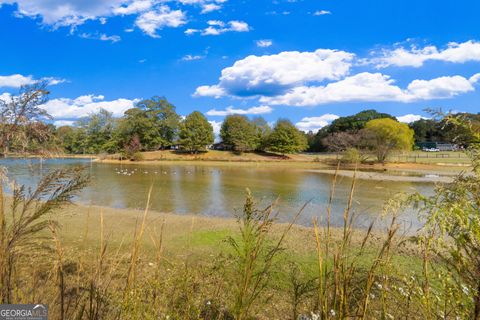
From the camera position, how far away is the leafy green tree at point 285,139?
68.8 metres

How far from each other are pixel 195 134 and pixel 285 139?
871 inches

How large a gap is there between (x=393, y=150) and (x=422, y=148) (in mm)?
42792

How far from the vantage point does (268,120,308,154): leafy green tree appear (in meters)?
68.8

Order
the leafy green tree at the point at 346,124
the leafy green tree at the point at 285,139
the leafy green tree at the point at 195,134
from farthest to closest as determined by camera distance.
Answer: the leafy green tree at the point at 346,124
the leafy green tree at the point at 195,134
the leafy green tree at the point at 285,139

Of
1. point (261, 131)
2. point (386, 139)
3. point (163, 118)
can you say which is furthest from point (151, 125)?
point (386, 139)

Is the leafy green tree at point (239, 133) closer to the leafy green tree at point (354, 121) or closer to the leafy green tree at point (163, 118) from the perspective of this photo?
the leafy green tree at point (163, 118)

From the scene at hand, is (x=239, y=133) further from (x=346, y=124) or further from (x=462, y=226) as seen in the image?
(x=462, y=226)

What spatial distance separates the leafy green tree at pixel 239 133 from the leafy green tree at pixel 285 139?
5378mm

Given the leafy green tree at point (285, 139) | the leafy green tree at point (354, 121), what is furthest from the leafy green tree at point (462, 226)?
the leafy green tree at point (354, 121)

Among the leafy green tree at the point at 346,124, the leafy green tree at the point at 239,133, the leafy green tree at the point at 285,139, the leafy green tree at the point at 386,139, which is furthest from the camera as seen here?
the leafy green tree at the point at 346,124

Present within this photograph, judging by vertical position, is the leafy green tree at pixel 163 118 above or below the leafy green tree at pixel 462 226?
above

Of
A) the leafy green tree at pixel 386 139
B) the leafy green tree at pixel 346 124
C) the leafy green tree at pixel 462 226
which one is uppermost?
the leafy green tree at pixel 346 124

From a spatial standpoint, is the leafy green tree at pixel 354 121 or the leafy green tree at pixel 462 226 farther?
the leafy green tree at pixel 354 121

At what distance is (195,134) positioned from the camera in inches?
2805
